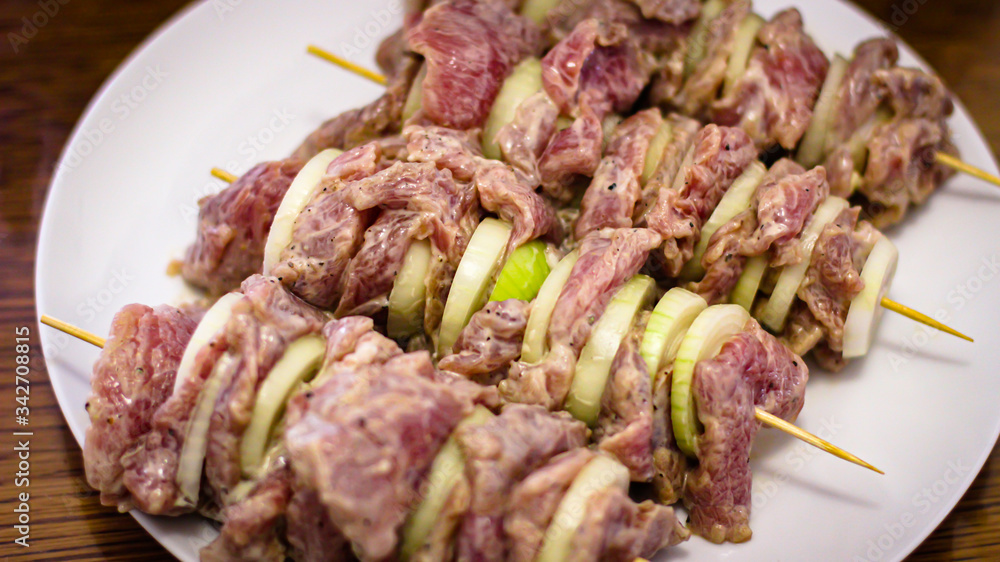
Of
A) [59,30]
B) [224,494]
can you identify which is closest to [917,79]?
[224,494]

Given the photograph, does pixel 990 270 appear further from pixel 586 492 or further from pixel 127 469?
pixel 127 469

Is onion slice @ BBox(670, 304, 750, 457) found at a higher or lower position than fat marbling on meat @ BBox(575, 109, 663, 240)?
lower

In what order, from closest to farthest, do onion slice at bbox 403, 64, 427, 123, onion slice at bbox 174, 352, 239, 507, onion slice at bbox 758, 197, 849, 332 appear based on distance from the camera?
1. onion slice at bbox 174, 352, 239, 507
2. onion slice at bbox 758, 197, 849, 332
3. onion slice at bbox 403, 64, 427, 123

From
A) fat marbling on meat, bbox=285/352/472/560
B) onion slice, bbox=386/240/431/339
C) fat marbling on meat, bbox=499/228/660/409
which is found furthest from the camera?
onion slice, bbox=386/240/431/339

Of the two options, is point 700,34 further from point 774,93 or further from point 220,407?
point 220,407

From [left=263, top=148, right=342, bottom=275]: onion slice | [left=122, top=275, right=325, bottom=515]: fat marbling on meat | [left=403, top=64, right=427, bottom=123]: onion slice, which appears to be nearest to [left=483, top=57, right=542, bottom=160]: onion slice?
[left=403, top=64, right=427, bottom=123]: onion slice

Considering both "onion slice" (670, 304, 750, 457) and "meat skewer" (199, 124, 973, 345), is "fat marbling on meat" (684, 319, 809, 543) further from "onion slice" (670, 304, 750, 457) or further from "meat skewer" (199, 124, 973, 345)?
"meat skewer" (199, 124, 973, 345)

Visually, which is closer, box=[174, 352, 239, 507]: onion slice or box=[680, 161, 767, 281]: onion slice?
box=[174, 352, 239, 507]: onion slice

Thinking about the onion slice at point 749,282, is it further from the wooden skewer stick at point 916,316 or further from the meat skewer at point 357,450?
the meat skewer at point 357,450
